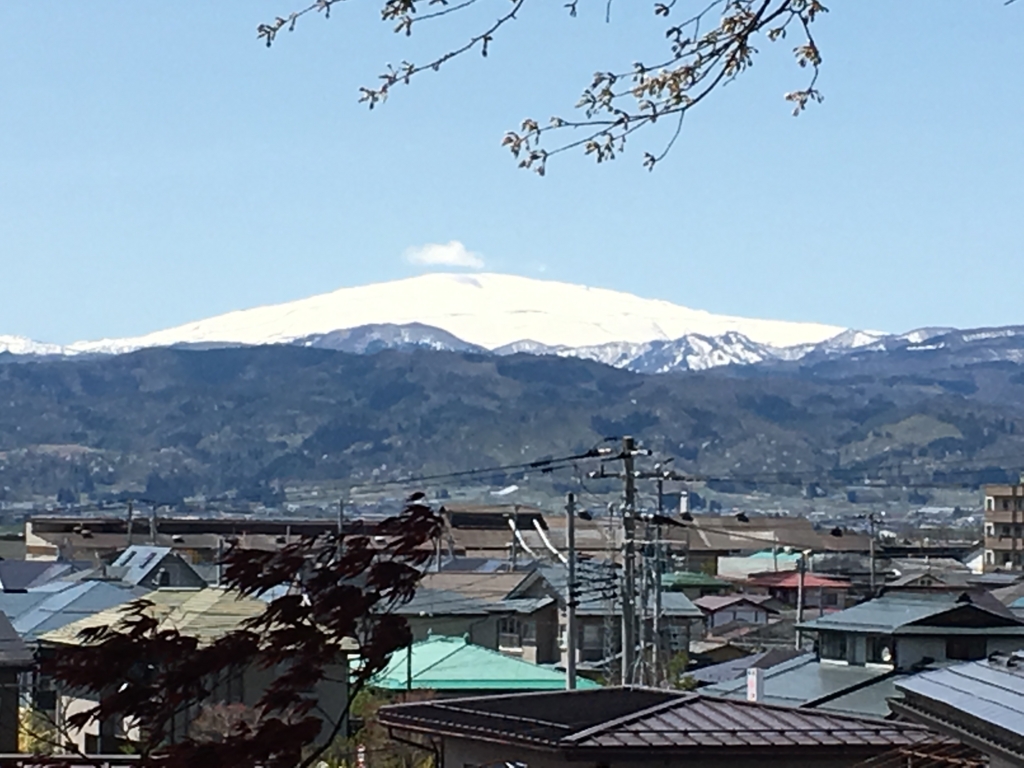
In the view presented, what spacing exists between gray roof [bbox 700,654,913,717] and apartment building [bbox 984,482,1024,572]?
68511 millimetres

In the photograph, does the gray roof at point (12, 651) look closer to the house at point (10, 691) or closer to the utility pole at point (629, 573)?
the house at point (10, 691)

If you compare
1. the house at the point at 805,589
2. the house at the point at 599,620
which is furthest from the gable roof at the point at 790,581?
the house at the point at 599,620

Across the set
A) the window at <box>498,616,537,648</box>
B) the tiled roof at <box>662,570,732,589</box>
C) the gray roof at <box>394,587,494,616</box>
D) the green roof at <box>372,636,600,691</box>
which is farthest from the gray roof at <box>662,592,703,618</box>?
the tiled roof at <box>662,570,732,589</box>

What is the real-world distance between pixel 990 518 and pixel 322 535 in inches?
3779

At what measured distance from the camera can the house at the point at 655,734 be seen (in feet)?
47.8

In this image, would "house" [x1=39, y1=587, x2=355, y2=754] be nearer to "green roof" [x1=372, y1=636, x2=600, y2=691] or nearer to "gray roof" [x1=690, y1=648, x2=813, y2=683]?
"green roof" [x1=372, y1=636, x2=600, y2=691]

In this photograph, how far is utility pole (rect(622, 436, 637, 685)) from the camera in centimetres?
2730

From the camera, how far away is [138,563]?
61281 mm

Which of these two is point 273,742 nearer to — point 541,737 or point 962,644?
point 541,737

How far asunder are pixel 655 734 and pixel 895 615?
51.3ft

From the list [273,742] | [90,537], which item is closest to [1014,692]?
[273,742]

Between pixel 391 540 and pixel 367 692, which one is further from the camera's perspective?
pixel 367 692

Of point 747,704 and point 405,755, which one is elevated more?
point 747,704

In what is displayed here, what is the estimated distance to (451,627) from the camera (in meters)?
47.8
